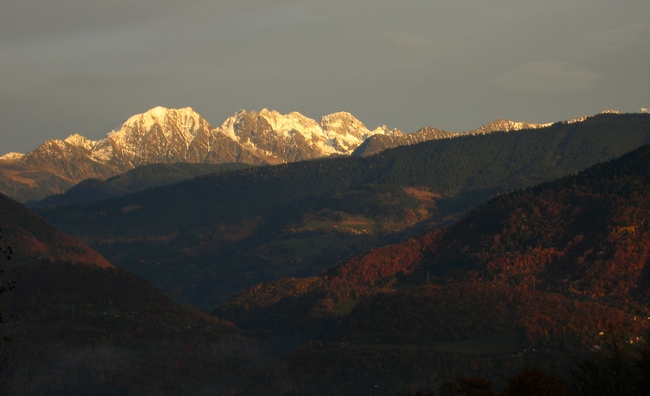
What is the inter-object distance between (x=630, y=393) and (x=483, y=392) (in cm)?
1326

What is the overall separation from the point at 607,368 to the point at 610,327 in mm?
4741

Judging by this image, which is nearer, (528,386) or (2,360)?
(2,360)

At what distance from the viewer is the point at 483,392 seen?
10431cm

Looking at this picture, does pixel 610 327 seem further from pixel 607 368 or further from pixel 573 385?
pixel 573 385

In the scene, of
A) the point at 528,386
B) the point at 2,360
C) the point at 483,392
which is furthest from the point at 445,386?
the point at 2,360

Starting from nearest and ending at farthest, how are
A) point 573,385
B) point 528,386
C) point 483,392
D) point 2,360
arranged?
point 2,360, point 528,386, point 483,392, point 573,385

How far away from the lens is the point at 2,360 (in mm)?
87438

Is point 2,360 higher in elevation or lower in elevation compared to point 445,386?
higher

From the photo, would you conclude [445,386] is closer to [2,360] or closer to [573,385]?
[573,385]

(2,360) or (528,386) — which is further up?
(2,360)

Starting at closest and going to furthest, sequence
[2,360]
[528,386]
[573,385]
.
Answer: [2,360]
[528,386]
[573,385]

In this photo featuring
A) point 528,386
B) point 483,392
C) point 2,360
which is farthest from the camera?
point 483,392

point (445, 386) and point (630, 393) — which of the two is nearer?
point (630, 393)

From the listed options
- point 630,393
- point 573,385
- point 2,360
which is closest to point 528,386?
point 630,393
